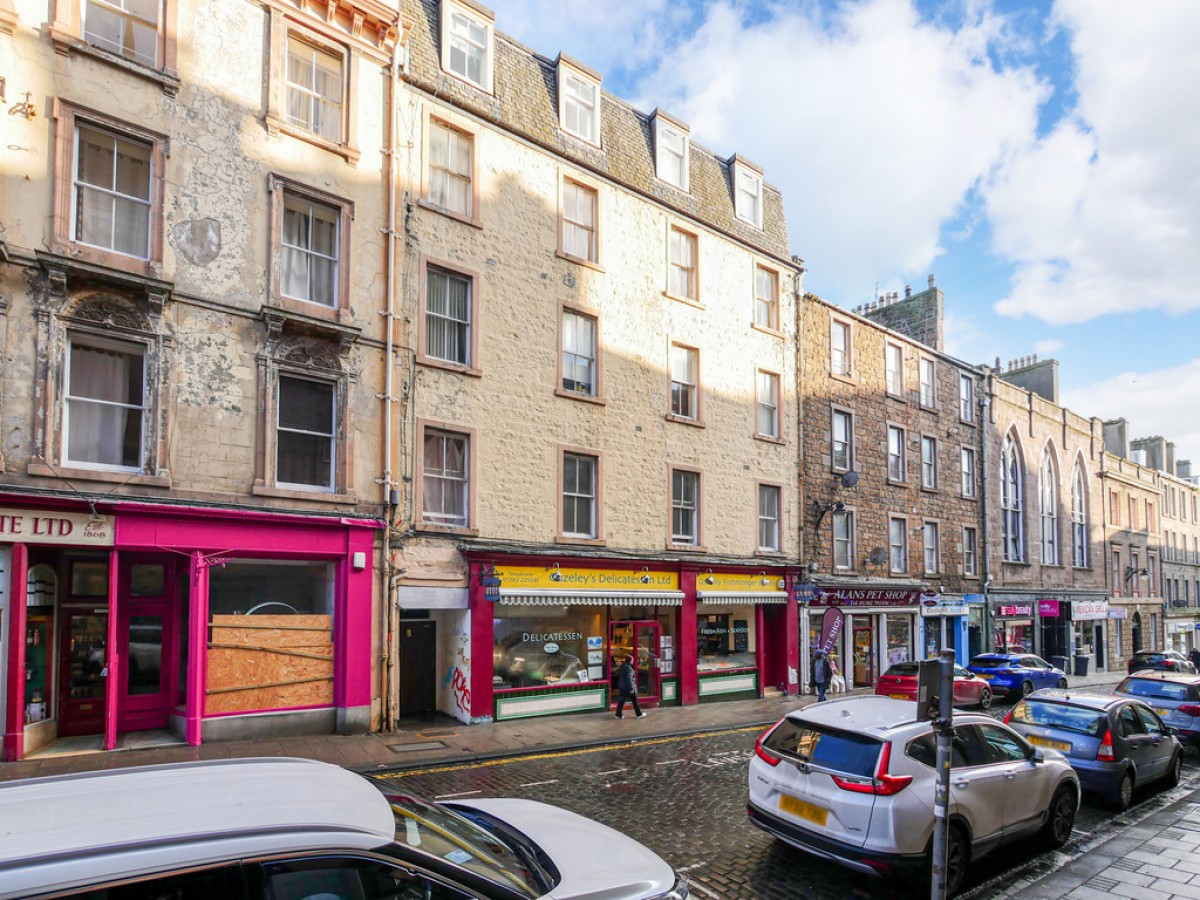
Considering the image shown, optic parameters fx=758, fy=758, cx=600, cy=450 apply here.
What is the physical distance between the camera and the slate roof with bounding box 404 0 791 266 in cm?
1688

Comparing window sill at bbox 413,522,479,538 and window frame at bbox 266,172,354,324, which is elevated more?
window frame at bbox 266,172,354,324

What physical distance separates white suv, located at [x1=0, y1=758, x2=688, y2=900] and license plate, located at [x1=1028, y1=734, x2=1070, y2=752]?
870cm

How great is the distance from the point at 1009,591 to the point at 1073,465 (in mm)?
10745

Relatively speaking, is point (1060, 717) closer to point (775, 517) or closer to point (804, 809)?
point (804, 809)

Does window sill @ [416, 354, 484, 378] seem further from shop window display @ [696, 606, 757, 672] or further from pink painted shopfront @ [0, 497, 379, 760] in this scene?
shop window display @ [696, 606, 757, 672]

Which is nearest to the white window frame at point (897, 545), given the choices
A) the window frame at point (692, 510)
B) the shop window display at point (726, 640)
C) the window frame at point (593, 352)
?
the shop window display at point (726, 640)

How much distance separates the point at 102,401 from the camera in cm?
1245

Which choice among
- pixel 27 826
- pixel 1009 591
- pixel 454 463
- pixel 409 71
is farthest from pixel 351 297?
pixel 1009 591

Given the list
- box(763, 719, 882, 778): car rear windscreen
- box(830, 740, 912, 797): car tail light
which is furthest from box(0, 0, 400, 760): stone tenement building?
box(830, 740, 912, 797): car tail light

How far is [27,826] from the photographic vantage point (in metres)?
2.85

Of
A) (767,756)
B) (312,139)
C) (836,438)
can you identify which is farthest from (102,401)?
(836,438)

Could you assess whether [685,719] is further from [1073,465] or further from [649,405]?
[1073,465]

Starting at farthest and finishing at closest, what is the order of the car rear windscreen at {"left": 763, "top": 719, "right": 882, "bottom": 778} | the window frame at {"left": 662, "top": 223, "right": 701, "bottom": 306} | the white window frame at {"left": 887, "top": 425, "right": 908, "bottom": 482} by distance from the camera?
the white window frame at {"left": 887, "top": 425, "right": 908, "bottom": 482} < the window frame at {"left": 662, "top": 223, "right": 701, "bottom": 306} < the car rear windscreen at {"left": 763, "top": 719, "right": 882, "bottom": 778}

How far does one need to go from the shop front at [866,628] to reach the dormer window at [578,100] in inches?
581
